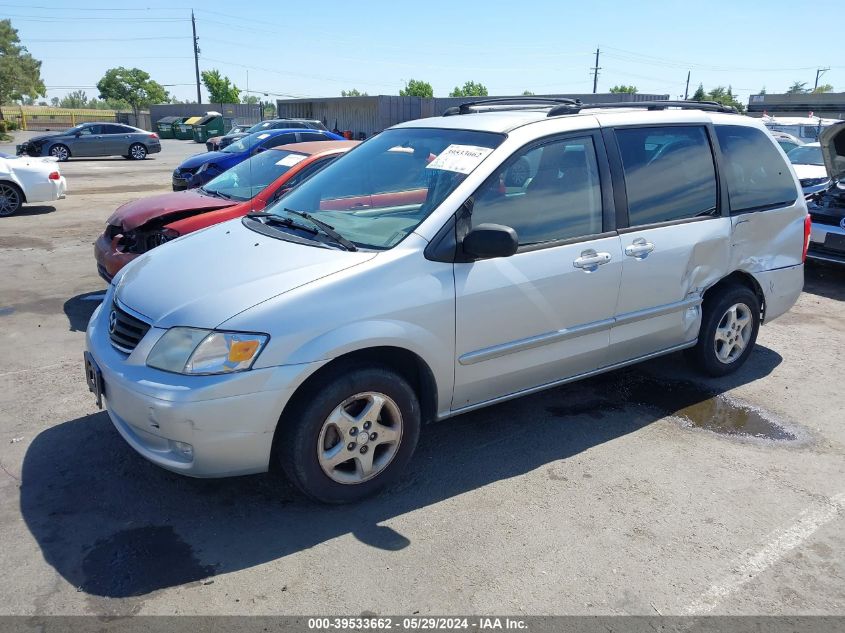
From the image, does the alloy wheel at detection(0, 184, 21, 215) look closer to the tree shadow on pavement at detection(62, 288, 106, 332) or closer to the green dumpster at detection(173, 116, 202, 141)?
the tree shadow on pavement at detection(62, 288, 106, 332)

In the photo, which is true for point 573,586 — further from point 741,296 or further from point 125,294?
point 741,296

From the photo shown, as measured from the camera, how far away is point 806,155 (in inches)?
487

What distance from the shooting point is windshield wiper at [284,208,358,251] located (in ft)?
11.3

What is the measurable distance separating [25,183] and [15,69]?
56630mm

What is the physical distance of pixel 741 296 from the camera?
489 cm

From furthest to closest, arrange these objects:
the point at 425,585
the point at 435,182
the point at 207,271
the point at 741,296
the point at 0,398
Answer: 1. the point at 741,296
2. the point at 0,398
3. the point at 435,182
4. the point at 207,271
5. the point at 425,585

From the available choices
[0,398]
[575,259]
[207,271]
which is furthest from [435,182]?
[0,398]

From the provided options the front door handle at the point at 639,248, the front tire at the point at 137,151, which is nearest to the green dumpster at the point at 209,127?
the front tire at the point at 137,151

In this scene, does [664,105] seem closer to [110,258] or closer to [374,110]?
[110,258]

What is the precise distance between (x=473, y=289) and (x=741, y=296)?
8.19 feet

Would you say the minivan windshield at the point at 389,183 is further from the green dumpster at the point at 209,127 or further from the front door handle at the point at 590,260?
the green dumpster at the point at 209,127

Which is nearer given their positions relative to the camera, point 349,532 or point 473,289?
point 349,532

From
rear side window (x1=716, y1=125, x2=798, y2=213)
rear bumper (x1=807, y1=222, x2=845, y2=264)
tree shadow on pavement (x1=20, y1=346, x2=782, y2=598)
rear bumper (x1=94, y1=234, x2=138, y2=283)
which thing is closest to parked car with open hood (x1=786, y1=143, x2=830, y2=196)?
rear bumper (x1=807, y1=222, x2=845, y2=264)

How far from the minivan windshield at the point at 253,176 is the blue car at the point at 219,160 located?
1.15 m
